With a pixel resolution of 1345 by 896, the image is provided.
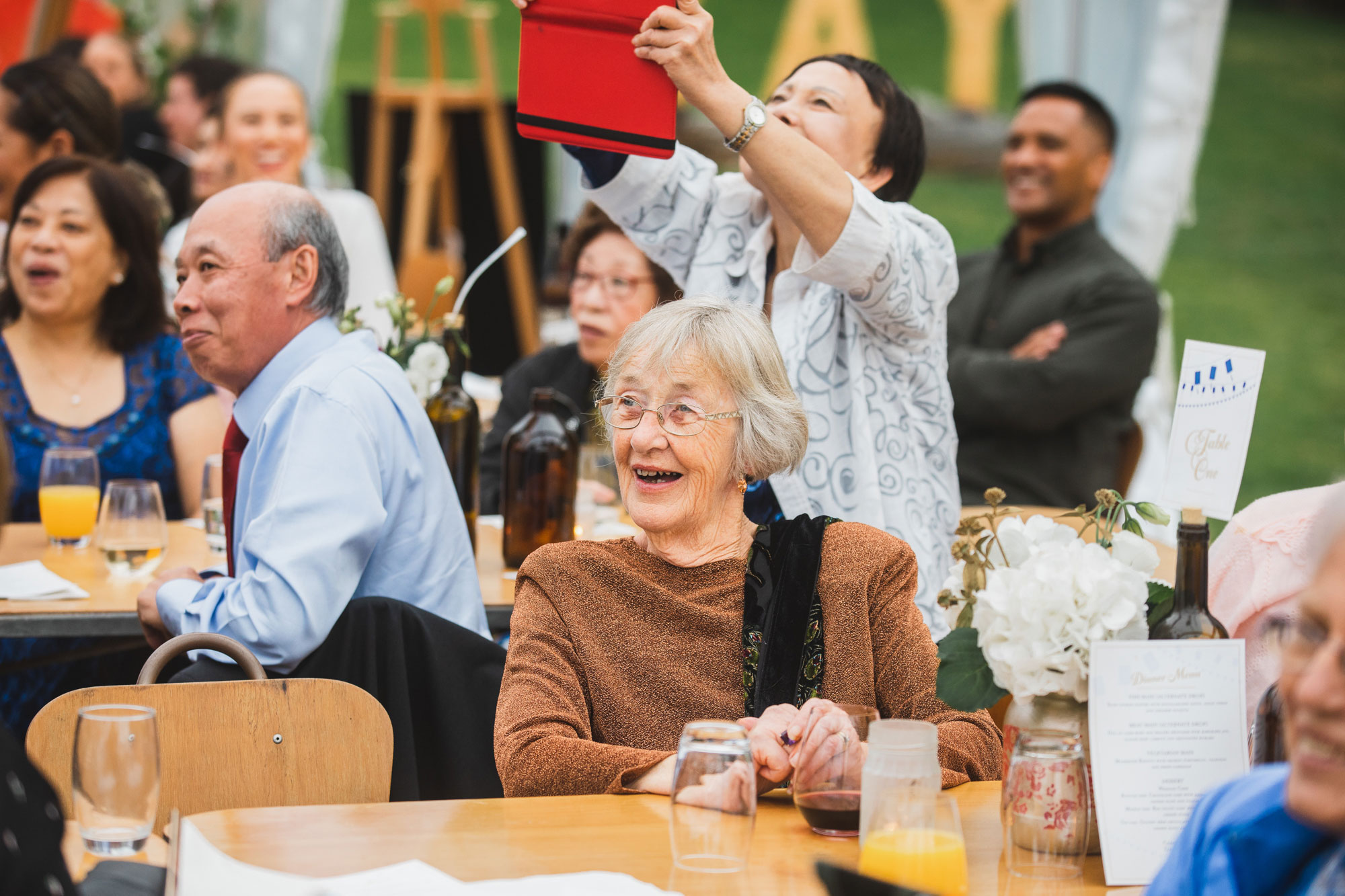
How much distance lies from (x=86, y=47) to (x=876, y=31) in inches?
425

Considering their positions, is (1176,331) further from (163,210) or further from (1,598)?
(1,598)

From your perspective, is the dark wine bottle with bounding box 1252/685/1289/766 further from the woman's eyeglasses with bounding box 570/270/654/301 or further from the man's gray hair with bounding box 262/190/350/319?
the woman's eyeglasses with bounding box 570/270/654/301

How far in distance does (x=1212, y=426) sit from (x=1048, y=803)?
0.48 metres

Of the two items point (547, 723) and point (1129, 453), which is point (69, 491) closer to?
point (547, 723)

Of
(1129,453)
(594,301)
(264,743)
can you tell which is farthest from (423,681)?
(1129,453)

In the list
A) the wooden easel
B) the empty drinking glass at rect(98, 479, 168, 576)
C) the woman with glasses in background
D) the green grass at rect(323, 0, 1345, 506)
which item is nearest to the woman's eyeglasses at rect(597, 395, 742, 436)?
the empty drinking glass at rect(98, 479, 168, 576)

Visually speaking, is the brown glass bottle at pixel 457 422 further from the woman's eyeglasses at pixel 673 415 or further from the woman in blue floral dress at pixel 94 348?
the woman's eyeglasses at pixel 673 415

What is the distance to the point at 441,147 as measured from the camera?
25.3 ft

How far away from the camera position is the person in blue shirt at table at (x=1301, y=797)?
1043 mm

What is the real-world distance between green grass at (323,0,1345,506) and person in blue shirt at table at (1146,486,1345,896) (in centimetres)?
900

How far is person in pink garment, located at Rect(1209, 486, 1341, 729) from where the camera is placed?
172 centimetres

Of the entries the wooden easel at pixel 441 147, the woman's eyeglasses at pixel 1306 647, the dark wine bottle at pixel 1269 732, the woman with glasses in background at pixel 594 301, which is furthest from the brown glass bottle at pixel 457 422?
the wooden easel at pixel 441 147

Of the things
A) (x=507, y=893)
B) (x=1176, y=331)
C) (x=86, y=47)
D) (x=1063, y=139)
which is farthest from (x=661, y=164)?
(x=1176, y=331)

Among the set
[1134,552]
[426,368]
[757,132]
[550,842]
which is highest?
[757,132]
